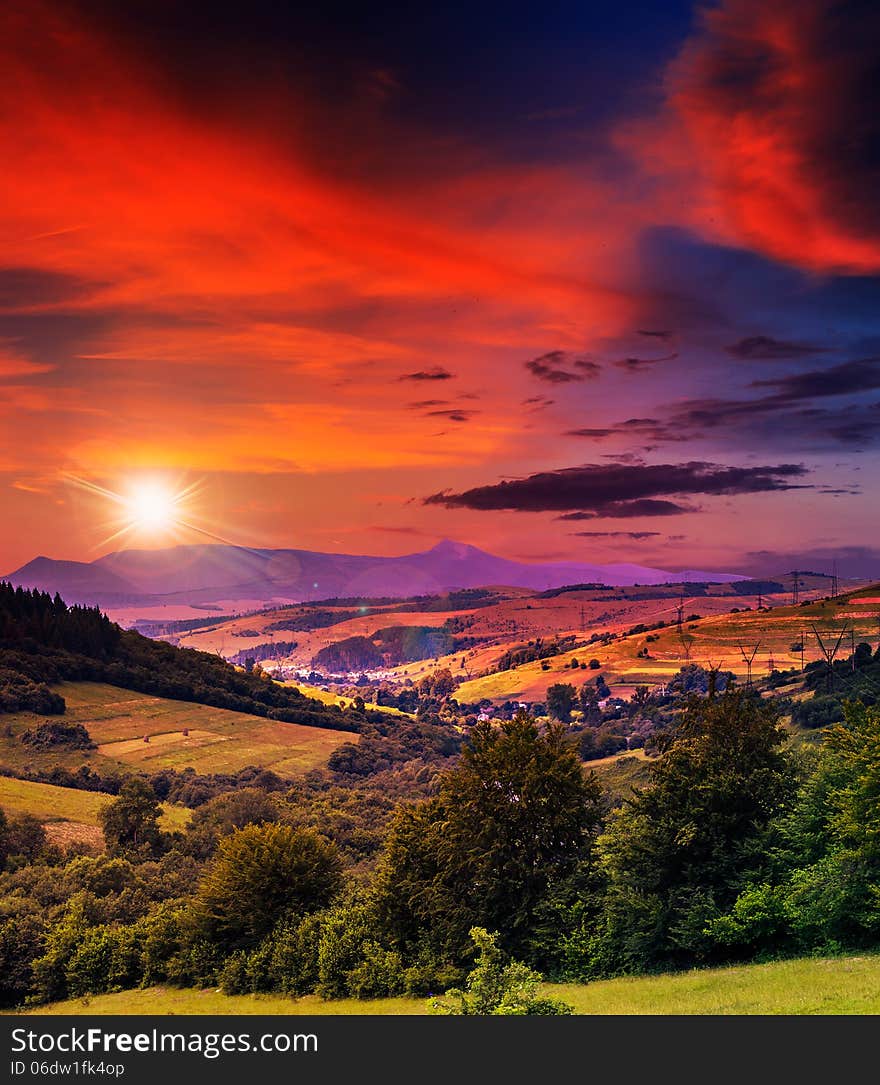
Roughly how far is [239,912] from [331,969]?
12.3 meters

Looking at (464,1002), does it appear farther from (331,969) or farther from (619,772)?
(619,772)

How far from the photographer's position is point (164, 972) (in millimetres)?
65500

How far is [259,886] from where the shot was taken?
2469 inches

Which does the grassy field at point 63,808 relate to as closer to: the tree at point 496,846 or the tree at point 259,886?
the tree at point 259,886

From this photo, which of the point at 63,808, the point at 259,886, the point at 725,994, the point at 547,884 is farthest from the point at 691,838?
the point at 63,808

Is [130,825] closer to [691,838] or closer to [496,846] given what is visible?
[496,846]

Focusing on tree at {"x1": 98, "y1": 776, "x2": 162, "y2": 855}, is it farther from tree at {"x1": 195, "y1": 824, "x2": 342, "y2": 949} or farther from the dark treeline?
tree at {"x1": 195, "y1": 824, "x2": 342, "y2": 949}

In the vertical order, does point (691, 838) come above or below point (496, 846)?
above

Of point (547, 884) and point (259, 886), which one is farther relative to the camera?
point (259, 886)

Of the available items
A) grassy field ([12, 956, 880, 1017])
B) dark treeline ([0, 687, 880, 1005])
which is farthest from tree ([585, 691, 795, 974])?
grassy field ([12, 956, 880, 1017])

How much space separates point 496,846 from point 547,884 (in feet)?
14.1

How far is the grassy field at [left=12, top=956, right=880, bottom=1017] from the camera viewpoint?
29.2m

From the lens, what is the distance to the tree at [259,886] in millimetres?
62188

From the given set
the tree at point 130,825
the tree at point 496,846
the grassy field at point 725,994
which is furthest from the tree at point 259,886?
the tree at point 130,825
